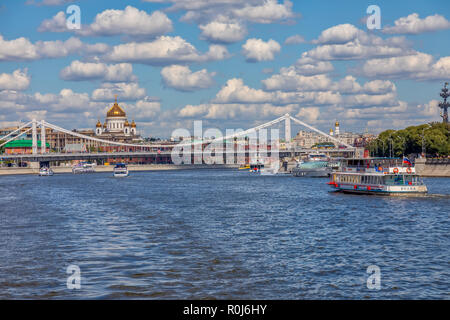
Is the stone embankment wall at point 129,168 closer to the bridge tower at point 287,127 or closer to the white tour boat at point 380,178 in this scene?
the bridge tower at point 287,127

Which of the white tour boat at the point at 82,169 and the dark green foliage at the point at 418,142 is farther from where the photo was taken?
the white tour boat at the point at 82,169

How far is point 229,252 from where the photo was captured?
66.9 ft

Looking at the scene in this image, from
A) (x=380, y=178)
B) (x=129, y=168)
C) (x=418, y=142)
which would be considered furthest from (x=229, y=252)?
(x=129, y=168)

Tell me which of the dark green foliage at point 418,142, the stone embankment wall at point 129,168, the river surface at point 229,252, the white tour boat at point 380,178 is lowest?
the river surface at point 229,252

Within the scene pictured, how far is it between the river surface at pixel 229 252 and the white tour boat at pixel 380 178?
5377mm

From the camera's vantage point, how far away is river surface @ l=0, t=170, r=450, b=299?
1509 cm

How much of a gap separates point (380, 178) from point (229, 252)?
85.7 feet

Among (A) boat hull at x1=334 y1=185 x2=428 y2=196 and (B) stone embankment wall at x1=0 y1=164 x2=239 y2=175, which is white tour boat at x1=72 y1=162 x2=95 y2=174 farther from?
(A) boat hull at x1=334 y1=185 x2=428 y2=196

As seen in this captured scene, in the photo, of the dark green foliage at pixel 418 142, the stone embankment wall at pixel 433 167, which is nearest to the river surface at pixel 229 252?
the stone embankment wall at pixel 433 167

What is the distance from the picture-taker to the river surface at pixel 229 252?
15.1 metres

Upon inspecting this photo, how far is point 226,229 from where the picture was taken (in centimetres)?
2670

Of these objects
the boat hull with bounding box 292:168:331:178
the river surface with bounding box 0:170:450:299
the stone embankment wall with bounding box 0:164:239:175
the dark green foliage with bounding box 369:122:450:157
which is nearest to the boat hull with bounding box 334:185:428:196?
the river surface with bounding box 0:170:450:299

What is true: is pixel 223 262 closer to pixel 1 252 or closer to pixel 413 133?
pixel 1 252

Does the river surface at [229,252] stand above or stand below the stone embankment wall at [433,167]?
below
